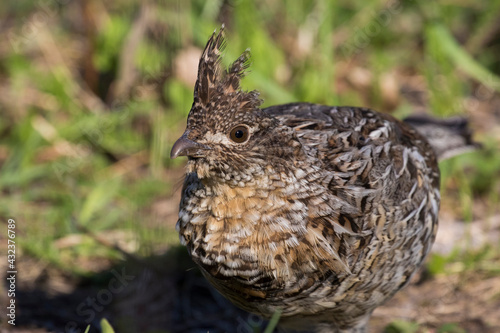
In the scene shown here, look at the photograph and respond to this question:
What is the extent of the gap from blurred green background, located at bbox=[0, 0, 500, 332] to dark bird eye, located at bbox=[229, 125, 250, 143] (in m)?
1.17

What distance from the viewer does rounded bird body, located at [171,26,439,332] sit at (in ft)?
9.04

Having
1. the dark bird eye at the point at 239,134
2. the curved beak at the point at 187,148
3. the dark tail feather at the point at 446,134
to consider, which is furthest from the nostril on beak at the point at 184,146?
the dark tail feather at the point at 446,134

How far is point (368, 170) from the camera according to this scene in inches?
125

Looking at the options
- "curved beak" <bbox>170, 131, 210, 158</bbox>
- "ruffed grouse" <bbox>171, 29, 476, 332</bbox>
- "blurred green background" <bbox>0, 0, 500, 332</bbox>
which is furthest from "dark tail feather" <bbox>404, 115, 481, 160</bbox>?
"curved beak" <bbox>170, 131, 210, 158</bbox>

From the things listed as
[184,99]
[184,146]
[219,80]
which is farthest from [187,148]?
[184,99]

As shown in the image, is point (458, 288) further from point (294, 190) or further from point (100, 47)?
point (100, 47)

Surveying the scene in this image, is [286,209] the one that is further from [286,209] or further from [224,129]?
[224,129]

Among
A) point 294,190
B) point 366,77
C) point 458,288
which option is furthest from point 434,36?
point 294,190

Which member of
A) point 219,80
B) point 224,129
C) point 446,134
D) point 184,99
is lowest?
point 224,129

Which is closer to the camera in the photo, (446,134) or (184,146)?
(184,146)

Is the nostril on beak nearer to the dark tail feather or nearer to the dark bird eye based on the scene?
the dark bird eye

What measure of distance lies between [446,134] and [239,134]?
2.23m

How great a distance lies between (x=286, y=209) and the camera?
288cm

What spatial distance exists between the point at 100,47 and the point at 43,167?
144 centimetres
